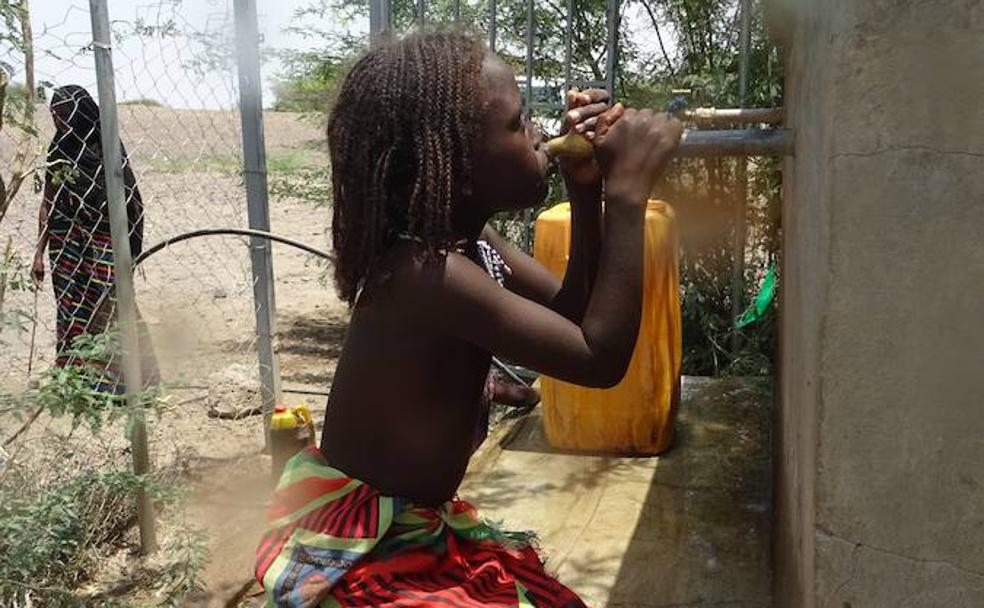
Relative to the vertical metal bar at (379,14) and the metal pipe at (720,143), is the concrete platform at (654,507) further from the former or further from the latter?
the vertical metal bar at (379,14)

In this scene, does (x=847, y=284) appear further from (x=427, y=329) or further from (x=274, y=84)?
(x=274, y=84)

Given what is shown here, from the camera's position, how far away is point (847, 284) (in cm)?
129

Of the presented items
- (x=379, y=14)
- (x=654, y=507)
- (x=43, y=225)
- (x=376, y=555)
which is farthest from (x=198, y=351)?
(x=376, y=555)

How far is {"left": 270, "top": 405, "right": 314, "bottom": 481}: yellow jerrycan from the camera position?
3.73 meters

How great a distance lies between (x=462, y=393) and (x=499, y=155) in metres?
0.38

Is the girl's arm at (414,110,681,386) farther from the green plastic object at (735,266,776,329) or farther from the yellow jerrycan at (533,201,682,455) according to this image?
the green plastic object at (735,266,776,329)

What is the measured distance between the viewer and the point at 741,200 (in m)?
5.02

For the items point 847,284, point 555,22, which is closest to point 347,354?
point 847,284

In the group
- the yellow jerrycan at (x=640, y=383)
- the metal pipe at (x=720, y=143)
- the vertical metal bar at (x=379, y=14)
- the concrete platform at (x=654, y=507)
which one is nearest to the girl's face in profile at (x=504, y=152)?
the metal pipe at (x=720, y=143)

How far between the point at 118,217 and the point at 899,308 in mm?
2546

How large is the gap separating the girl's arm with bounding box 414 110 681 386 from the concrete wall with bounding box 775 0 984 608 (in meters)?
0.27

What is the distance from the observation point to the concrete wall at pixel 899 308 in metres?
1.20

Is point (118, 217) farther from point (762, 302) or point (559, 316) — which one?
point (762, 302)

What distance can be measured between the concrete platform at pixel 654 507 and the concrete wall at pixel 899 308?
1435 millimetres
